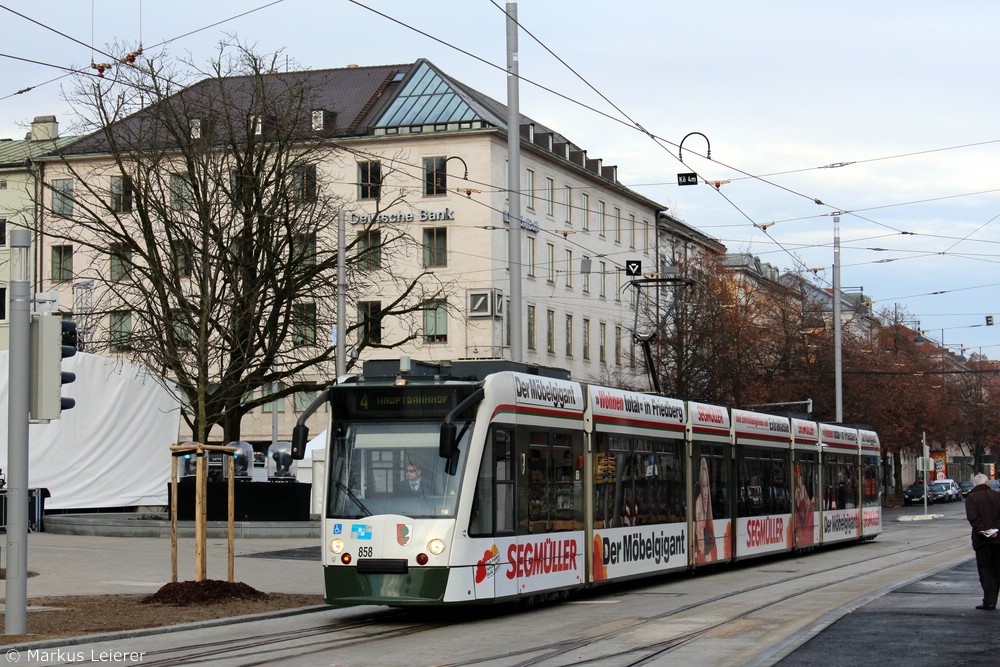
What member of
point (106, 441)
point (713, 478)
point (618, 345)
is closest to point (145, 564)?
point (713, 478)

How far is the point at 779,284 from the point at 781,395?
8.67 meters

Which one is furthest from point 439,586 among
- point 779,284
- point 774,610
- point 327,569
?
point 779,284

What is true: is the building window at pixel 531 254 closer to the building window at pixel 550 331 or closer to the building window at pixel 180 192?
the building window at pixel 550 331

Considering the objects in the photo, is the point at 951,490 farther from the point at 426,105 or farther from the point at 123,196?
the point at 123,196

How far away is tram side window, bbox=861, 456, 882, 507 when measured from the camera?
35.8 m

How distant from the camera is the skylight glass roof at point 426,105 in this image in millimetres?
66500

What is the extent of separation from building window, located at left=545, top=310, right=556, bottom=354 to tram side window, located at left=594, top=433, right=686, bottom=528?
45.9 meters

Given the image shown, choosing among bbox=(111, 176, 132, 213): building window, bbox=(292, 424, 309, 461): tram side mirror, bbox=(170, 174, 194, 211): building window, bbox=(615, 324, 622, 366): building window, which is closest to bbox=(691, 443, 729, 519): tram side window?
bbox=(292, 424, 309, 461): tram side mirror

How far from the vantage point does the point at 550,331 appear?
69.3 metres

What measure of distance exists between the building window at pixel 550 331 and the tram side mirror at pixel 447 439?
53378 millimetres

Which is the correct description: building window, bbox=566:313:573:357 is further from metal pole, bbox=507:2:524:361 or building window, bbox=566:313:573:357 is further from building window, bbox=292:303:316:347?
metal pole, bbox=507:2:524:361

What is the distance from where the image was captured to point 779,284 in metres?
71.0

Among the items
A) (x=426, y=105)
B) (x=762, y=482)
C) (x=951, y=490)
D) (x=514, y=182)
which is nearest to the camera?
(x=514, y=182)

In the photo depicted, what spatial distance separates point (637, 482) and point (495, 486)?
4706 mm
